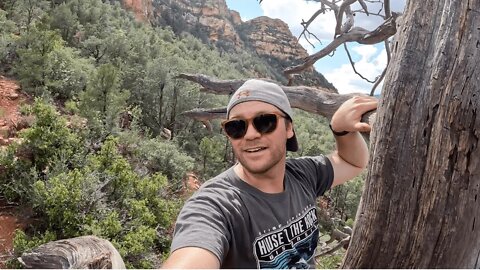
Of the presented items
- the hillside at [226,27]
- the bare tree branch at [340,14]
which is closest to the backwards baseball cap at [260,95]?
the bare tree branch at [340,14]

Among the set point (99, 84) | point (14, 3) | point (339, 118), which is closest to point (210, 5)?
point (14, 3)

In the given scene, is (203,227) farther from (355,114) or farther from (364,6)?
(364,6)

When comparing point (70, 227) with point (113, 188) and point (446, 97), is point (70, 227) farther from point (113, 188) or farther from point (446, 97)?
point (446, 97)

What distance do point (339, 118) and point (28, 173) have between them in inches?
266

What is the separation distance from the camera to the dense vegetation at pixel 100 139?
635 centimetres

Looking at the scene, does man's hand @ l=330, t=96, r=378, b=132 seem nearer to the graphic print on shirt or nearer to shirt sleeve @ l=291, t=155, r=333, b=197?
shirt sleeve @ l=291, t=155, r=333, b=197

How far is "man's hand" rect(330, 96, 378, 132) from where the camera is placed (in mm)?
1246

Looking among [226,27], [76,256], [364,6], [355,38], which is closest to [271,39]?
[226,27]

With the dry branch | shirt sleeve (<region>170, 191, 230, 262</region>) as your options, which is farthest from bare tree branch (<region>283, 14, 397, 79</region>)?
shirt sleeve (<region>170, 191, 230, 262</region>)

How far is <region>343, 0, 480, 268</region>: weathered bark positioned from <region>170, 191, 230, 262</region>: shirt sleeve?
33 centimetres

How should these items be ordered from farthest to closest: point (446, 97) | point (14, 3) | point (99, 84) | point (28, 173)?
point (14, 3), point (99, 84), point (28, 173), point (446, 97)

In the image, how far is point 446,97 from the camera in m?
0.83

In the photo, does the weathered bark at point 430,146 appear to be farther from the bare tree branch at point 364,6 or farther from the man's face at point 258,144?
the bare tree branch at point 364,6

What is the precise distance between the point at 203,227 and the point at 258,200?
208 mm
